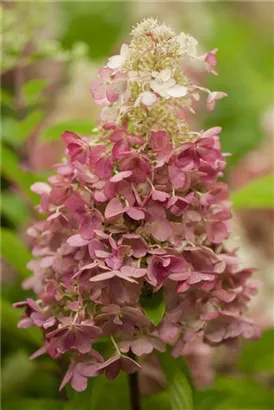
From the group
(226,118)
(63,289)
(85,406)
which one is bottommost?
(85,406)

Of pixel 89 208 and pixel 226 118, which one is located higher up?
pixel 226 118

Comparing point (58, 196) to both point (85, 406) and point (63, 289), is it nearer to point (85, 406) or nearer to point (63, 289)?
point (63, 289)

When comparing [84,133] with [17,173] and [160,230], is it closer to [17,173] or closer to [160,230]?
[17,173]

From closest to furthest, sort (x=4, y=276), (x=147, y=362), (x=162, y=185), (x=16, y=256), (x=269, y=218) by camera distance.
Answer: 1. (x=162, y=185)
2. (x=16, y=256)
3. (x=147, y=362)
4. (x=4, y=276)
5. (x=269, y=218)

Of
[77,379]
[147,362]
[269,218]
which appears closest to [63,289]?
[77,379]

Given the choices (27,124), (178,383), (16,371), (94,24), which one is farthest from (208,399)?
(94,24)

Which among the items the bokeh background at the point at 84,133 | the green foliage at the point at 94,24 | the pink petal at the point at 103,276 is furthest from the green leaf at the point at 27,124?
the green foliage at the point at 94,24

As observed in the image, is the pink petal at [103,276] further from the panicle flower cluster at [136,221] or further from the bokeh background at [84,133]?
the bokeh background at [84,133]
